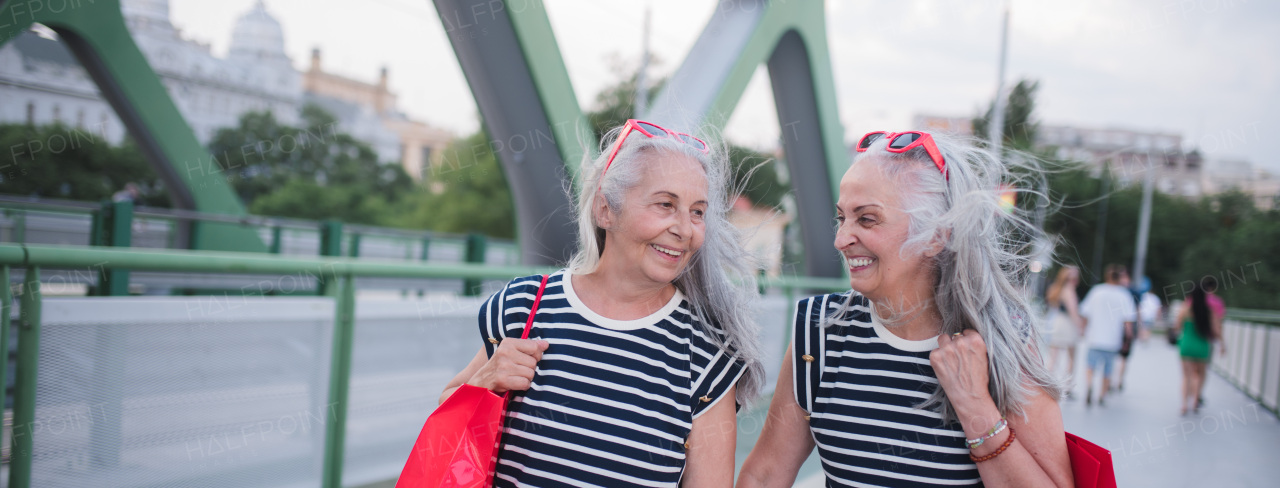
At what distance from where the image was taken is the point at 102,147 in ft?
113

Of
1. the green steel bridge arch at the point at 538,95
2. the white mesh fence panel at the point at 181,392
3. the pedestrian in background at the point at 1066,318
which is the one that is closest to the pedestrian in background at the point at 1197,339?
the pedestrian in background at the point at 1066,318

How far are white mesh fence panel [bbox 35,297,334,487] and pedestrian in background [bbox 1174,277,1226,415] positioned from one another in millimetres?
8185

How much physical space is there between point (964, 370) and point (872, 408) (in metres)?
0.19

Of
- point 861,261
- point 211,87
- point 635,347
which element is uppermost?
point 211,87

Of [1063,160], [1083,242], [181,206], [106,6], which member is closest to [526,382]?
[1063,160]

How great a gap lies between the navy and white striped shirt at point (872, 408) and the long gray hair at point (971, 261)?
0.05m

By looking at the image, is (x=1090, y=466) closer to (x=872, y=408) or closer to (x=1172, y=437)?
(x=872, y=408)

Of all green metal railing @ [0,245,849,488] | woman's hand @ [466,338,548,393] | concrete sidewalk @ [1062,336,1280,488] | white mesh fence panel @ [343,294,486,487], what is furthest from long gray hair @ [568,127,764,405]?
concrete sidewalk @ [1062,336,1280,488]

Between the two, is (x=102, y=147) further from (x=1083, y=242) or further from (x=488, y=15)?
(x=1083, y=242)

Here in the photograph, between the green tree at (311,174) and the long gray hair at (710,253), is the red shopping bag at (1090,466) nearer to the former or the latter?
the long gray hair at (710,253)

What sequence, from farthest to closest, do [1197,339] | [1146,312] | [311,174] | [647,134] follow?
[311,174] → [1146,312] → [1197,339] → [647,134]

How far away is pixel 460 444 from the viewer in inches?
60.2

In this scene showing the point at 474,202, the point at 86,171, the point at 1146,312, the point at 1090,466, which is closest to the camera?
the point at 1090,466

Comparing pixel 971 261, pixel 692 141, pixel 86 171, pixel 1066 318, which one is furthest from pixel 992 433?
pixel 86 171
